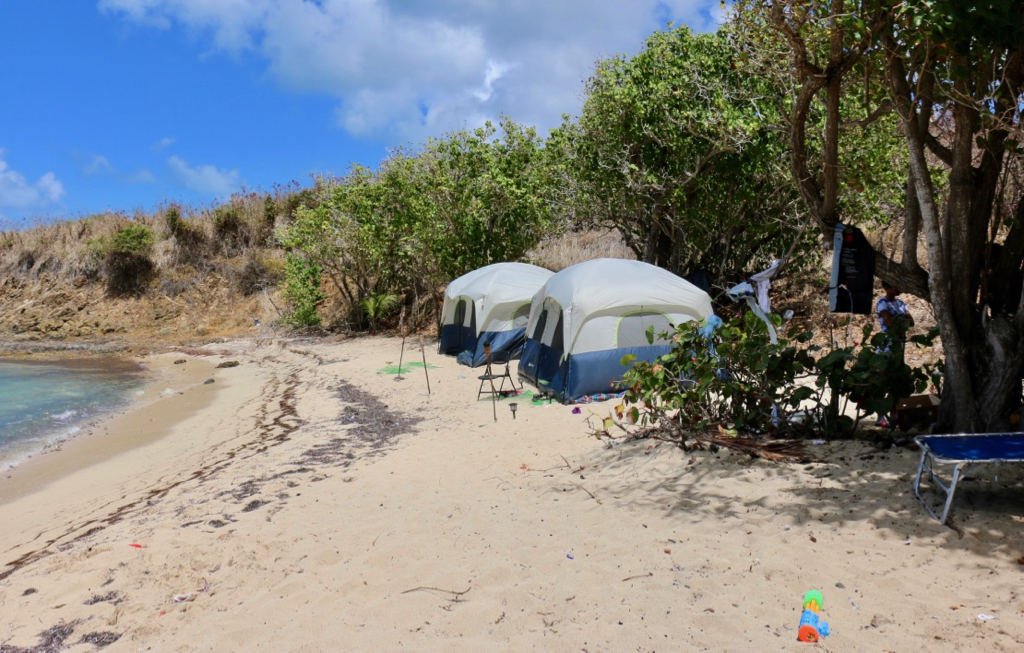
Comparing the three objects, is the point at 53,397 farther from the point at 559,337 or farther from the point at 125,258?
the point at 125,258

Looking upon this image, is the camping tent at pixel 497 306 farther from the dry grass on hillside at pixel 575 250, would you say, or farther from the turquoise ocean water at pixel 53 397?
the turquoise ocean water at pixel 53 397

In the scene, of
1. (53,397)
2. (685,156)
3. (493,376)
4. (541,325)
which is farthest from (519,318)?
(53,397)

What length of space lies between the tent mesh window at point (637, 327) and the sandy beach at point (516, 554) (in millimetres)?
2244

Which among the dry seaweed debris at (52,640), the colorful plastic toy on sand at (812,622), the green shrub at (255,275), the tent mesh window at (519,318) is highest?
the green shrub at (255,275)

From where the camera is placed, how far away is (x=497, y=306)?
44.7 feet

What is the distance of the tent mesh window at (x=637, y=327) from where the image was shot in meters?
9.52

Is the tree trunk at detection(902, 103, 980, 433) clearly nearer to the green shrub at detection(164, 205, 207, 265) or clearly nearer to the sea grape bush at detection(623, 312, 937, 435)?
the sea grape bush at detection(623, 312, 937, 435)

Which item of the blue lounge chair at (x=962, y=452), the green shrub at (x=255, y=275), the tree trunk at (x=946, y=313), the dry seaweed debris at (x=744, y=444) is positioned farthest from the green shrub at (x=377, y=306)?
the blue lounge chair at (x=962, y=452)

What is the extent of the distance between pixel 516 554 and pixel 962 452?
8.80ft

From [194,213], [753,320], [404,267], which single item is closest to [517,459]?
[753,320]

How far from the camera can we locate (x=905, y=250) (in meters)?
5.34

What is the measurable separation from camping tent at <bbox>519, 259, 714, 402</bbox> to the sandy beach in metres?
1.83

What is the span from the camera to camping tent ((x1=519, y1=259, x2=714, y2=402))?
9367 millimetres

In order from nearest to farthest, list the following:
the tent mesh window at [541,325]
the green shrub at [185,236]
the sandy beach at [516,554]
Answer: the sandy beach at [516,554]
the tent mesh window at [541,325]
the green shrub at [185,236]
